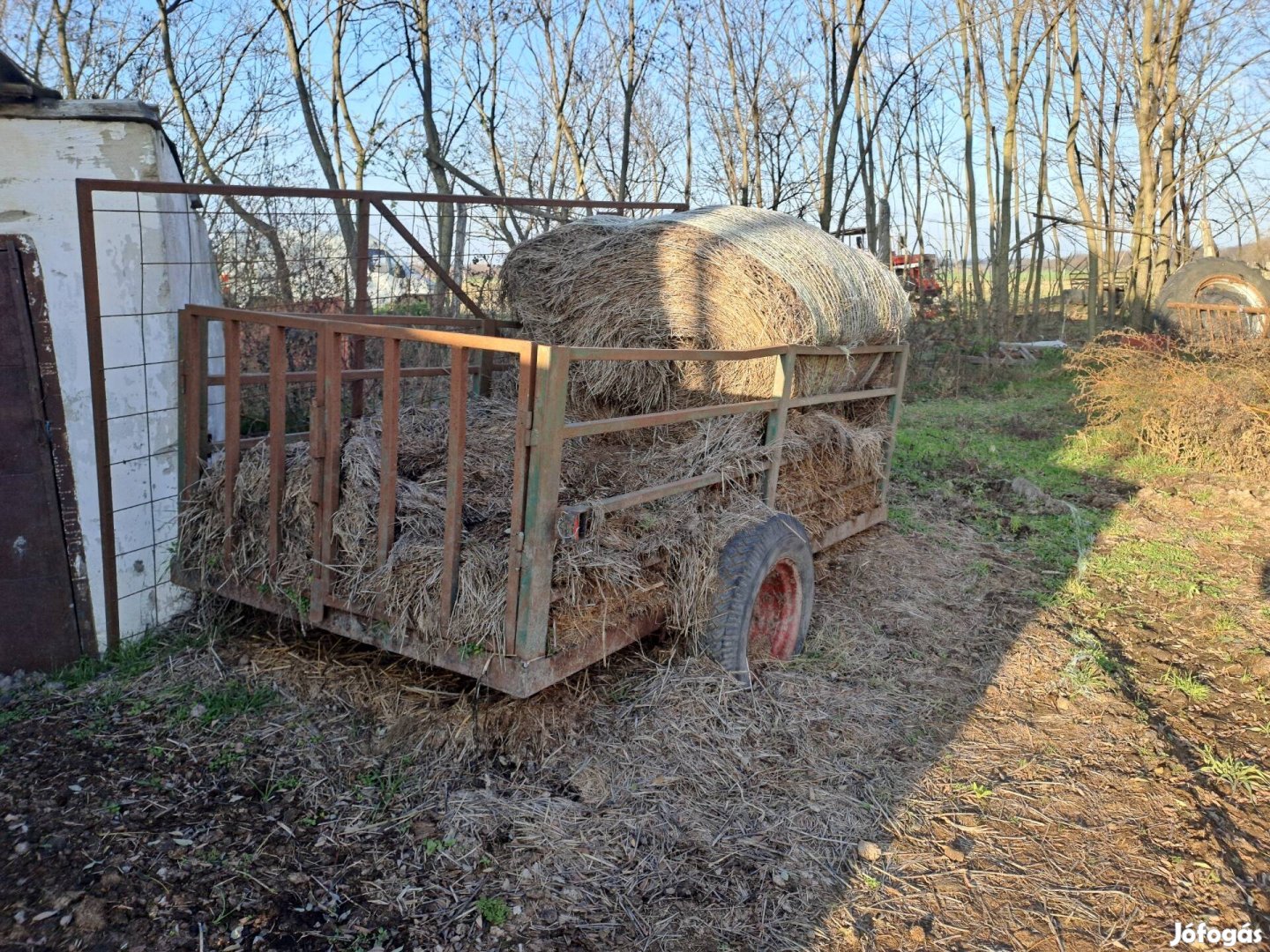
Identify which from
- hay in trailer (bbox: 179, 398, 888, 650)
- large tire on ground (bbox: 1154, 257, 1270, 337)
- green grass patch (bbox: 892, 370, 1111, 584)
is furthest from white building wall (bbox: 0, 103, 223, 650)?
large tire on ground (bbox: 1154, 257, 1270, 337)

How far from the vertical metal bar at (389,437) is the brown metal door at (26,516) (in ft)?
5.67

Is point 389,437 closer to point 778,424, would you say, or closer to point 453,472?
point 453,472

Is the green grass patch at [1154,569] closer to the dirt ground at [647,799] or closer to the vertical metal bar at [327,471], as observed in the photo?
the dirt ground at [647,799]

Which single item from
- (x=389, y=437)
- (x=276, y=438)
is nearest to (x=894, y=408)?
(x=389, y=437)

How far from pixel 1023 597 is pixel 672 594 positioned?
9.60ft

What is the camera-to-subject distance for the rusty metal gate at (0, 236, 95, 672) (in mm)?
3793

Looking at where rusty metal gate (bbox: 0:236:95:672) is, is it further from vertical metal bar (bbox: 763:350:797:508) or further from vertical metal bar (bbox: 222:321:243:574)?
vertical metal bar (bbox: 763:350:797:508)

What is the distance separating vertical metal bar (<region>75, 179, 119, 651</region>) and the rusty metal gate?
11 cm

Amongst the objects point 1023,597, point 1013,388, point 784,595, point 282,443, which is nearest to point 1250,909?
point 784,595

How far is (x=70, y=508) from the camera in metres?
4.02

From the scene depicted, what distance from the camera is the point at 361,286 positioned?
A: 502 cm

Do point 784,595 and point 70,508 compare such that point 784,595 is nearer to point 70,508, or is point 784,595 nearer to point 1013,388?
point 70,508

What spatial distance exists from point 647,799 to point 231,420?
7.40 ft

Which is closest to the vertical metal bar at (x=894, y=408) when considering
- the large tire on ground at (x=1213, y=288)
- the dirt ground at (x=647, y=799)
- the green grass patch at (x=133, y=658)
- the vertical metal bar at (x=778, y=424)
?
the dirt ground at (x=647, y=799)
